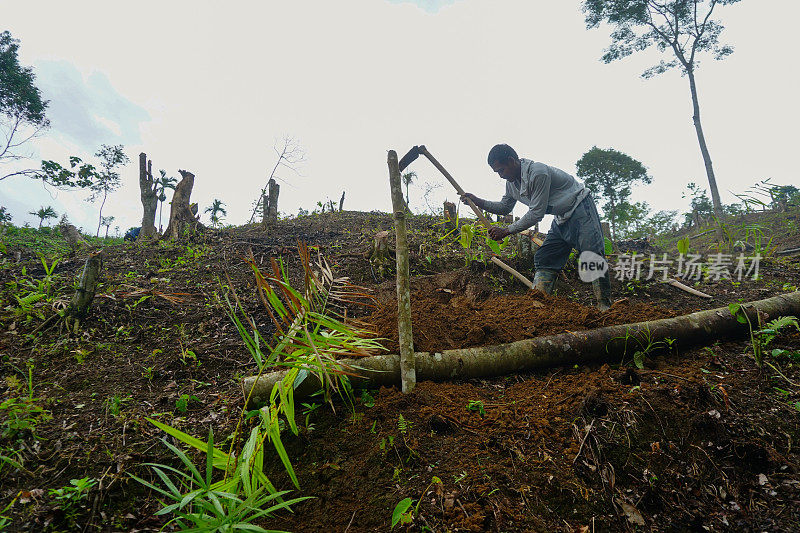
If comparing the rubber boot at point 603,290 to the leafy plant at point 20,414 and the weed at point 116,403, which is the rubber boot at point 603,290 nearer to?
the weed at point 116,403

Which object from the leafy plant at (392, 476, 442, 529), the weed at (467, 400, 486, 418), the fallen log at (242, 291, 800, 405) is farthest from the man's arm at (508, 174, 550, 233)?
the leafy plant at (392, 476, 442, 529)

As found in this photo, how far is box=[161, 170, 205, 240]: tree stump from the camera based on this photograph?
269 inches

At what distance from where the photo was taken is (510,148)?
11.7 ft

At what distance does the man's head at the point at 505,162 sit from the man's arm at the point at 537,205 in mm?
260

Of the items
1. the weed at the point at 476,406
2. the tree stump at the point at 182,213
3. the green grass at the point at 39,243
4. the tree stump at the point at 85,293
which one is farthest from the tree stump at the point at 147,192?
the weed at the point at 476,406

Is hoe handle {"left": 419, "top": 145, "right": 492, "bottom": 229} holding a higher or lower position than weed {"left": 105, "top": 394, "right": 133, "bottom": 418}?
higher

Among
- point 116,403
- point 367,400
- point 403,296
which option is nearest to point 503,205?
point 403,296

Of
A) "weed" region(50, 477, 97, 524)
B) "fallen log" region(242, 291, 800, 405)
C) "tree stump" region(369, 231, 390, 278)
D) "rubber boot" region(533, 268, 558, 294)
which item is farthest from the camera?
"tree stump" region(369, 231, 390, 278)

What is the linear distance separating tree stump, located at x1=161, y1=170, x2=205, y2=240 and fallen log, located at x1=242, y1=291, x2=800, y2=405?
20.9ft

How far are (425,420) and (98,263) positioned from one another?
300 cm

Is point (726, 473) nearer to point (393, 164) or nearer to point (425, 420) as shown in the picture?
point (425, 420)

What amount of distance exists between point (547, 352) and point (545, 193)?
1.86 meters

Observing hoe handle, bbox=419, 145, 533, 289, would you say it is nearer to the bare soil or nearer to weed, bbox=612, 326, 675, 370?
the bare soil

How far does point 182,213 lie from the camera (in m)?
7.14
